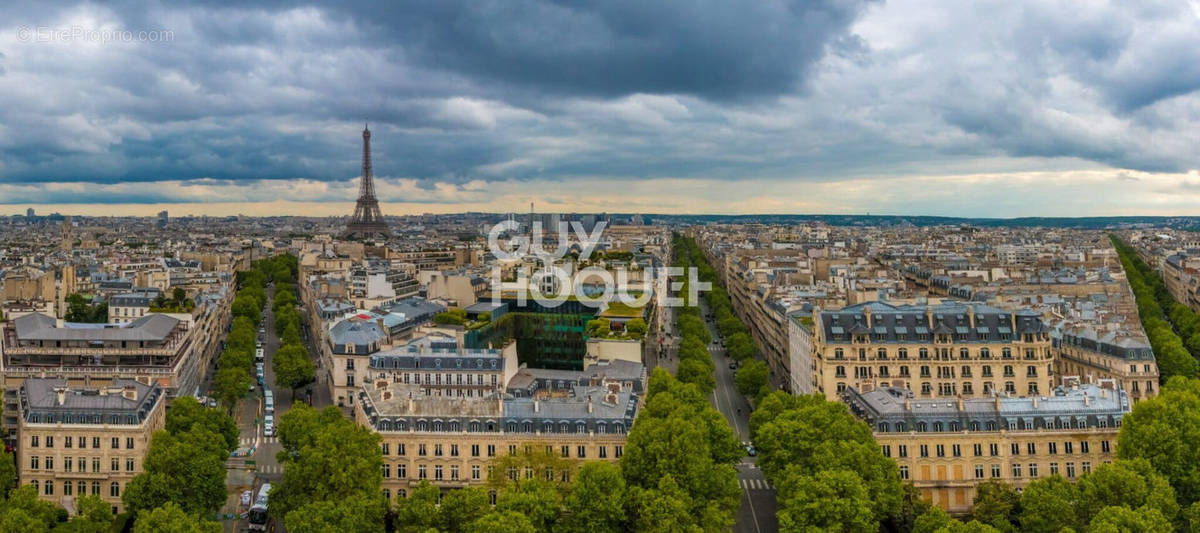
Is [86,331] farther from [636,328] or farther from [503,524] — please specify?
[503,524]

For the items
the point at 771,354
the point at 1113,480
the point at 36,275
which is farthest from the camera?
the point at 36,275

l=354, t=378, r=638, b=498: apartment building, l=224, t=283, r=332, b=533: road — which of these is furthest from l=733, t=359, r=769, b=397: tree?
l=224, t=283, r=332, b=533: road

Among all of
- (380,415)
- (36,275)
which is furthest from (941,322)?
(36,275)

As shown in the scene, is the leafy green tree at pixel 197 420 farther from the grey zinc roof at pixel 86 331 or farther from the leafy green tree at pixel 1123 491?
the leafy green tree at pixel 1123 491

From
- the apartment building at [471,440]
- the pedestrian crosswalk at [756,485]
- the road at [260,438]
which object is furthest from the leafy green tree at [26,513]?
the pedestrian crosswalk at [756,485]

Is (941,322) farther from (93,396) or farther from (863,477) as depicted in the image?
(93,396)
